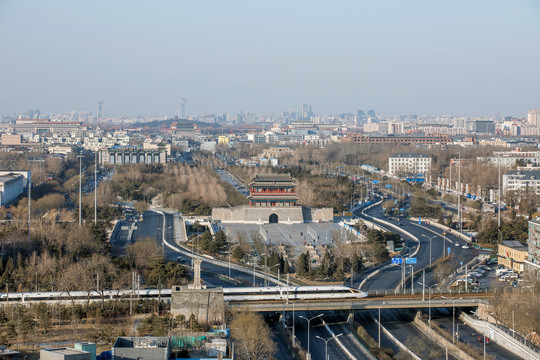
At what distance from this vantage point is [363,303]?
45.8ft

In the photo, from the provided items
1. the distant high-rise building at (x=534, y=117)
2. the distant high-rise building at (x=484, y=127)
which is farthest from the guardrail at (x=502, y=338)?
the distant high-rise building at (x=534, y=117)

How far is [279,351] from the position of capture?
12.1 m

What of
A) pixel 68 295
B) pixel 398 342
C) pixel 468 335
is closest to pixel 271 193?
pixel 68 295

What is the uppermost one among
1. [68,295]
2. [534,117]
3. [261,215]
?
[534,117]

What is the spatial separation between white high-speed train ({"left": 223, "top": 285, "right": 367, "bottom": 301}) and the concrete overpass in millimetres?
113

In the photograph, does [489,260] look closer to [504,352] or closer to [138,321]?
[504,352]

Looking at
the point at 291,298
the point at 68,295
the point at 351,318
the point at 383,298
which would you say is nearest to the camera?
the point at 68,295

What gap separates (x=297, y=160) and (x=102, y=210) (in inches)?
894

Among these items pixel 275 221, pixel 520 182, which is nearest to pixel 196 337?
pixel 275 221

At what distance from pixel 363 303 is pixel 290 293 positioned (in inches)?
52.9

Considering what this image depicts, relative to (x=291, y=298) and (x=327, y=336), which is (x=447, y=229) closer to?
(x=291, y=298)

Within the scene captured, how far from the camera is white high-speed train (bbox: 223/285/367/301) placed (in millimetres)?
14008

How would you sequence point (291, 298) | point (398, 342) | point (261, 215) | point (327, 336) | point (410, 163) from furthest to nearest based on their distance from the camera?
point (410, 163) → point (261, 215) → point (291, 298) → point (327, 336) → point (398, 342)

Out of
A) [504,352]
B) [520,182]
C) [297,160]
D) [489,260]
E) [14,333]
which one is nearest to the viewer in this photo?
[14,333]
